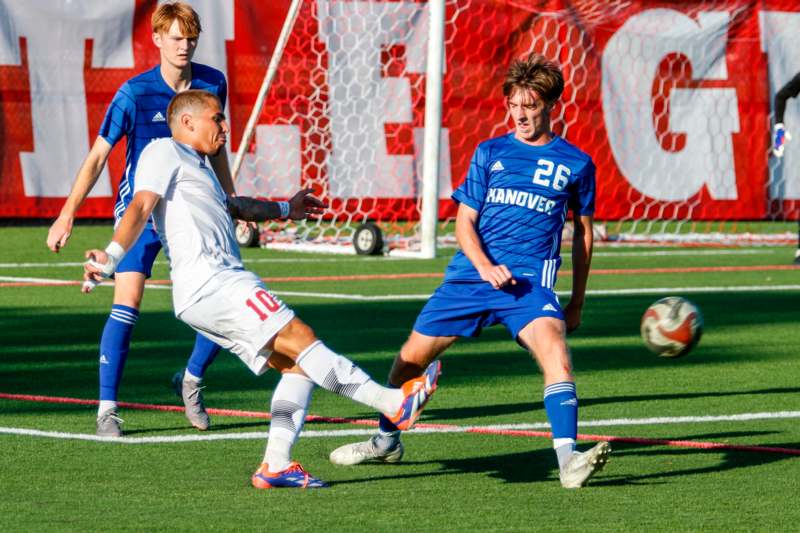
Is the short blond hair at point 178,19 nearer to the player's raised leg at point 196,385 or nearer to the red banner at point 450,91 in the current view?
the player's raised leg at point 196,385

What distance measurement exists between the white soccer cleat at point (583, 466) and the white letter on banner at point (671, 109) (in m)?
15.4

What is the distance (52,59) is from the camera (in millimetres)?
18234

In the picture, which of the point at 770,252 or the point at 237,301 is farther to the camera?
the point at 770,252

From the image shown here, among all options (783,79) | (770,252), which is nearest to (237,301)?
(770,252)

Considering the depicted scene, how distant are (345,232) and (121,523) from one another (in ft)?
47.2

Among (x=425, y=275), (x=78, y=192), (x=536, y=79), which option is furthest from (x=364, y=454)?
(x=425, y=275)

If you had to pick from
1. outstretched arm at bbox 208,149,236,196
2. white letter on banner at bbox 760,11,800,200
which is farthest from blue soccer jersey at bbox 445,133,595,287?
white letter on banner at bbox 760,11,800,200

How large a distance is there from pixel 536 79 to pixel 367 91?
13.1 meters

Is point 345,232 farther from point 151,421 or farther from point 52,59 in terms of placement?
point 151,421

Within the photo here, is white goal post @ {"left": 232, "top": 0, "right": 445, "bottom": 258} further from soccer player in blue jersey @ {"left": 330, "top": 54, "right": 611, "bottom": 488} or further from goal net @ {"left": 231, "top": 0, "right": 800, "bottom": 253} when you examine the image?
soccer player in blue jersey @ {"left": 330, "top": 54, "right": 611, "bottom": 488}

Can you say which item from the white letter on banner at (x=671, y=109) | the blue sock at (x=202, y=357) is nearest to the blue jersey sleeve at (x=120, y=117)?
the blue sock at (x=202, y=357)

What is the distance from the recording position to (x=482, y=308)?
6.00 m

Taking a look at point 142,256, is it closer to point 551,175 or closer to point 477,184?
point 477,184

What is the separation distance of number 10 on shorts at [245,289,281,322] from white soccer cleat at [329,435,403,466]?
2.87 feet
